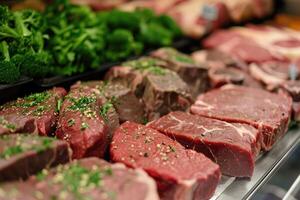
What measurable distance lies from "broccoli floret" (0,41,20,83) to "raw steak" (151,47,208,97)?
4.17 ft

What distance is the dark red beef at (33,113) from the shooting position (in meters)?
2.10

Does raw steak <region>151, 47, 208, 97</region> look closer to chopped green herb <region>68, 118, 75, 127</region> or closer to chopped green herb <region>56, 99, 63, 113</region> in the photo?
chopped green herb <region>56, 99, 63, 113</region>

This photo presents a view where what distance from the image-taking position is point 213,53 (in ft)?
13.1

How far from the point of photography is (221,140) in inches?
91.4

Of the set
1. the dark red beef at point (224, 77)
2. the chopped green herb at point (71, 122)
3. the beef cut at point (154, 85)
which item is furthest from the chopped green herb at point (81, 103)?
the dark red beef at point (224, 77)

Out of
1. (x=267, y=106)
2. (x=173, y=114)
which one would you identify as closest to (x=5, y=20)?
(x=173, y=114)

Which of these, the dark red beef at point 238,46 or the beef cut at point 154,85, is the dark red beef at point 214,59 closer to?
the dark red beef at point 238,46

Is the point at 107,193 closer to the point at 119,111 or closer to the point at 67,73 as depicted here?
the point at 119,111

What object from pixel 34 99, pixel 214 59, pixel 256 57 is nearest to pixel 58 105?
pixel 34 99

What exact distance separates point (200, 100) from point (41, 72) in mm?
1174

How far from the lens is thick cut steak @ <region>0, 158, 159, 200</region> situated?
1.70 metres

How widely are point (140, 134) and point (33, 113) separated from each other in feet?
2.11

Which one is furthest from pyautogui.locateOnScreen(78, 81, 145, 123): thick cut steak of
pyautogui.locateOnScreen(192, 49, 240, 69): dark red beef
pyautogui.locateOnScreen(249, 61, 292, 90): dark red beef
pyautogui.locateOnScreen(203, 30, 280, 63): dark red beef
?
pyautogui.locateOnScreen(203, 30, 280, 63): dark red beef

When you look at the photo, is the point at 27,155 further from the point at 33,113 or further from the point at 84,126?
the point at 33,113
